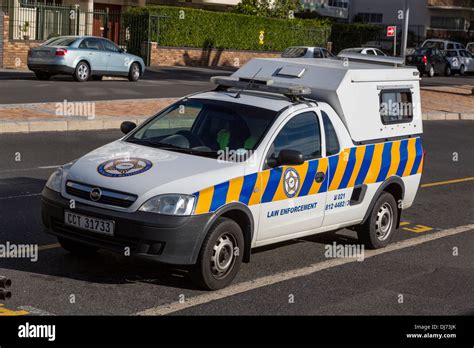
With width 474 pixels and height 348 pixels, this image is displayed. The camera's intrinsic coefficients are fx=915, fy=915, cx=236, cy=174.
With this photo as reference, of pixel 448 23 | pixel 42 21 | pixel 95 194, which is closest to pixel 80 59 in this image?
pixel 42 21

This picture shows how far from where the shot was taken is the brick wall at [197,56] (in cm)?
4250

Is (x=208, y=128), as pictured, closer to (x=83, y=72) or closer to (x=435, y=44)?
(x=83, y=72)

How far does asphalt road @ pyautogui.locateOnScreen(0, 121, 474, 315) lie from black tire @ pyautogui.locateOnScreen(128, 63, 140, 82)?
20.1 meters

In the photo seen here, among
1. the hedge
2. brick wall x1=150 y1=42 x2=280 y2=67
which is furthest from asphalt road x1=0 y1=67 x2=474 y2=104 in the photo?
the hedge

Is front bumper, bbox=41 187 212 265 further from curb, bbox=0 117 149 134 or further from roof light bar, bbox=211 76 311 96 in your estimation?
curb, bbox=0 117 149 134

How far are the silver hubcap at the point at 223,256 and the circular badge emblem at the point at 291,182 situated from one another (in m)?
0.85

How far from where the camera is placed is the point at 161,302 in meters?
7.41

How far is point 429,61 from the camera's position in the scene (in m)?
49.1

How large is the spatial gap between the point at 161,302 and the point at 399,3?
245 ft

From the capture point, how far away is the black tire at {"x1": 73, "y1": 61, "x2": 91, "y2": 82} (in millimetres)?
29078

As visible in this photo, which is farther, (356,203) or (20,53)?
(20,53)
